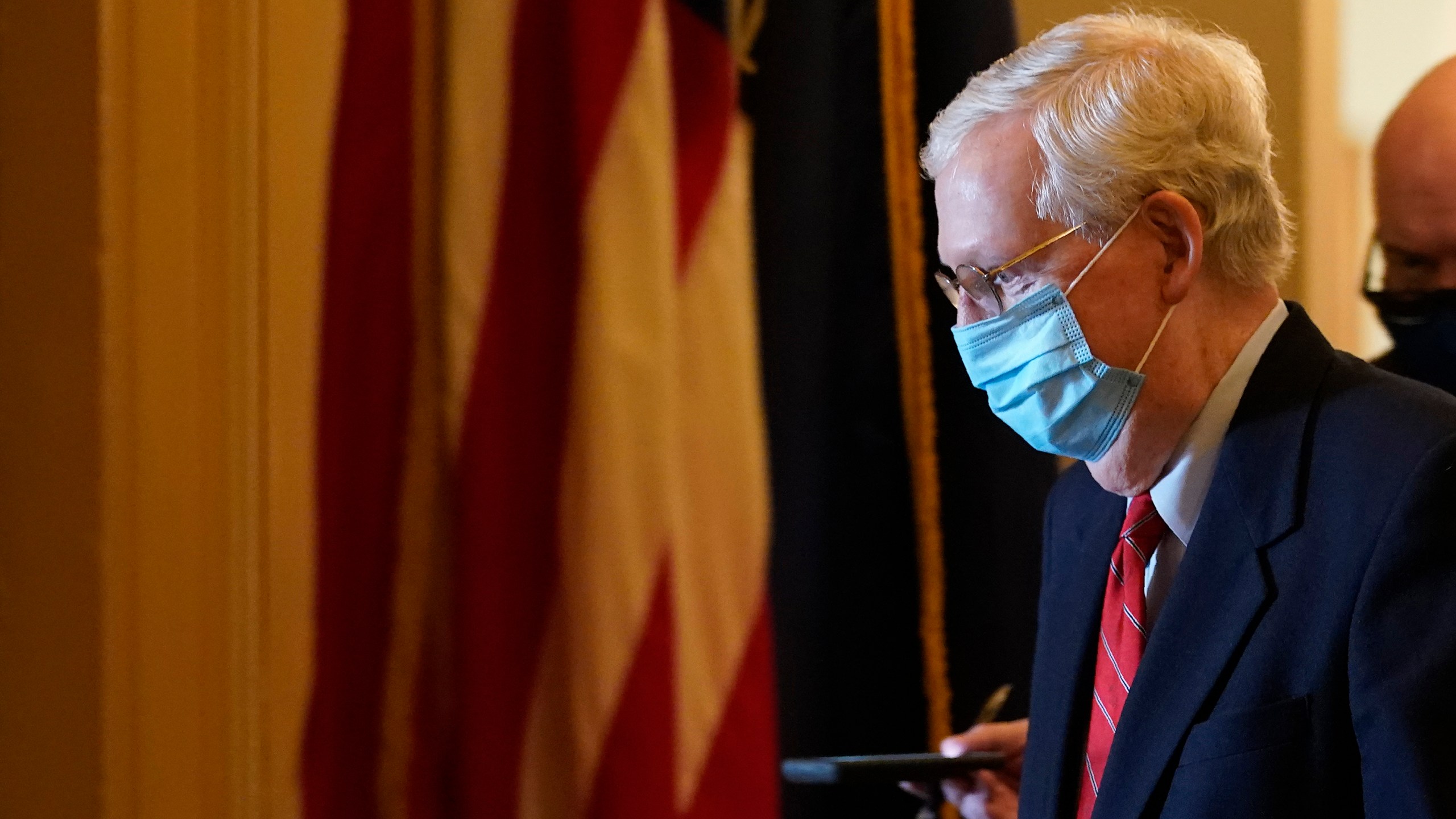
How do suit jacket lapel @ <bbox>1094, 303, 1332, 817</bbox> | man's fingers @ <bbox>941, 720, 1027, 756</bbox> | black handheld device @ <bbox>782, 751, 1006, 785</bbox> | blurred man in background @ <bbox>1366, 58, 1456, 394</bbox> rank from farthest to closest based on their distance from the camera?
blurred man in background @ <bbox>1366, 58, 1456, 394</bbox> < man's fingers @ <bbox>941, 720, 1027, 756</bbox> < black handheld device @ <bbox>782, 751, 1006, 785</bbox> < suit jacket lapel @ <bbox>1094, 303, 1332, 817</bbox>

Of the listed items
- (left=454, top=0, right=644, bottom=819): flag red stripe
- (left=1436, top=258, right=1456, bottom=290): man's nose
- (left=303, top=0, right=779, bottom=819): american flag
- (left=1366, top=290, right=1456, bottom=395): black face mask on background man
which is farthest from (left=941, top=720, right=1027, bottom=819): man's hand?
(left=1436, top=258, right=1456, bottom=290): man's nose

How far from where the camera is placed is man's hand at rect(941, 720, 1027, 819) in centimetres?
147

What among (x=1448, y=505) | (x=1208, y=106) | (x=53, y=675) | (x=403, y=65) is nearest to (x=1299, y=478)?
(x=1448, y=505)

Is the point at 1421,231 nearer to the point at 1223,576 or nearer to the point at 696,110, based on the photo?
the point at 1223,576

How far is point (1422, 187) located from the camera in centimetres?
160

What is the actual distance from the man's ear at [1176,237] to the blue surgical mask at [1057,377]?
0.02m

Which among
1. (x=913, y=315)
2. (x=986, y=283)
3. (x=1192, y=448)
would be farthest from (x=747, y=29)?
(x=1192, y=448)

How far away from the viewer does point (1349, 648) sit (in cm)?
94

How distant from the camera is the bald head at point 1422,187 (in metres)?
1.57

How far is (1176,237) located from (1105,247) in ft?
0.19

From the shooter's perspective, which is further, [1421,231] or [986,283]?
[1421,231]

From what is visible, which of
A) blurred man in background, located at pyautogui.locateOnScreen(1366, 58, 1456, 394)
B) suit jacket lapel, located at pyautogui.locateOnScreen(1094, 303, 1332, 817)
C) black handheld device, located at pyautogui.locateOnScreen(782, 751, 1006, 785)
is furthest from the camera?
blurred man in background, located at pyautogui.locateOnScreen(1366, 58, 1456, 394)

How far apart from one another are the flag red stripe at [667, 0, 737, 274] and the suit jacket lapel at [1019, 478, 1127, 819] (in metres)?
0.49

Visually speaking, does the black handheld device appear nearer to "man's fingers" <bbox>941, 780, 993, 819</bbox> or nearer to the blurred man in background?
"man's fingers" <bbox>941, 780, 993, 819</bbox>
